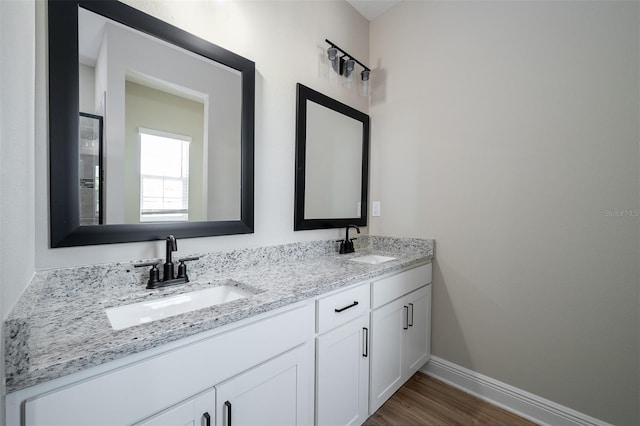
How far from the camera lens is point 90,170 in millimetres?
1028

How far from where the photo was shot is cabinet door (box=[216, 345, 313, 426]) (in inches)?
34.0

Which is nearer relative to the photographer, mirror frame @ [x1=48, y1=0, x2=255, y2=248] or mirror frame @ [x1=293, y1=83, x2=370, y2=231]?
mirror frame @ [x1=48, y1=0, x2=255, y2=248]

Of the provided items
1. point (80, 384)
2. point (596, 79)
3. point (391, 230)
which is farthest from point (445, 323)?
point (80, 384)

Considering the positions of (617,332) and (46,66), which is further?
(617,332)

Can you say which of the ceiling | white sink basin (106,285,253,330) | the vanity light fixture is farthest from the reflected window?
the ceiling

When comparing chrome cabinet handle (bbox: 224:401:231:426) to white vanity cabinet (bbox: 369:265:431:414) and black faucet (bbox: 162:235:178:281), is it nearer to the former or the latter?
black faucet (bbox: 162:235:178:281)

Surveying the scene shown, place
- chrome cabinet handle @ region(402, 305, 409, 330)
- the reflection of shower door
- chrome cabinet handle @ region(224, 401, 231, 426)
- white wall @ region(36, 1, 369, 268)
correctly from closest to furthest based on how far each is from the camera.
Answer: chrome cabinet handle @ region(224, 401, 231, 426), the reflection of shower door, white wall @ region(36, 1, 369, 268), chrome cabinet handle @ region(402, 305, 409, 330)

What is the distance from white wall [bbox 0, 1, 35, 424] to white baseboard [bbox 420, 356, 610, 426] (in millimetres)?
2161

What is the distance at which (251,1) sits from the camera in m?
1.51

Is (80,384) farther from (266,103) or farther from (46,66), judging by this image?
(266,103)

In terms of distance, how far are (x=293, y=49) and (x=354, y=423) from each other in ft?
7.00

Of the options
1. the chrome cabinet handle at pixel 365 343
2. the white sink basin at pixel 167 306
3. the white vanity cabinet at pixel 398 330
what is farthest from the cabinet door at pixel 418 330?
the white sink basin at pixel 167 306

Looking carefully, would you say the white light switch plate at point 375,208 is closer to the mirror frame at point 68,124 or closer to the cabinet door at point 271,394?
the cabinet door at point 271,394

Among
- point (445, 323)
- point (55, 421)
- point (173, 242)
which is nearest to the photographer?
point (55, 421)
